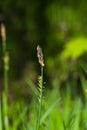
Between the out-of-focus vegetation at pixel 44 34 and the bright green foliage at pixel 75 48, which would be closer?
the bright green foliage at pixel 75 48

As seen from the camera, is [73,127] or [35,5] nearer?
[73,127]

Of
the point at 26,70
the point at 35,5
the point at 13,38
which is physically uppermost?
the point at 35,5

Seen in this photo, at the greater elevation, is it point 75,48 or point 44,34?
point 44,34

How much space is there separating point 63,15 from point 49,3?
0.25 m

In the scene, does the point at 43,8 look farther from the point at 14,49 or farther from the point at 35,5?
the point at 14,49

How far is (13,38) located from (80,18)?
2.34ft

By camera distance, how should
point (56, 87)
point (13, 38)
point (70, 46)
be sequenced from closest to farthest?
→ point (56, 87) → point (70, 46) → point (13, 38)

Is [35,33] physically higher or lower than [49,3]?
lower

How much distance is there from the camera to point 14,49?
496 centimetres

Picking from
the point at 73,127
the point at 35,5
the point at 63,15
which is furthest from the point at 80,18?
the point at 73,127

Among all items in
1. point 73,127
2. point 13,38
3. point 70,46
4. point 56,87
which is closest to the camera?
point 73,127

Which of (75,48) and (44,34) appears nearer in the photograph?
(75,48)

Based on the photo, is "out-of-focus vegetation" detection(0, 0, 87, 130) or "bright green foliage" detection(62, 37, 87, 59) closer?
"bright green foliage" detection(62, 37, 87, 59)

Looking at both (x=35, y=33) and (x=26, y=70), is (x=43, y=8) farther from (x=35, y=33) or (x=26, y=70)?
(x=26, y=70)
